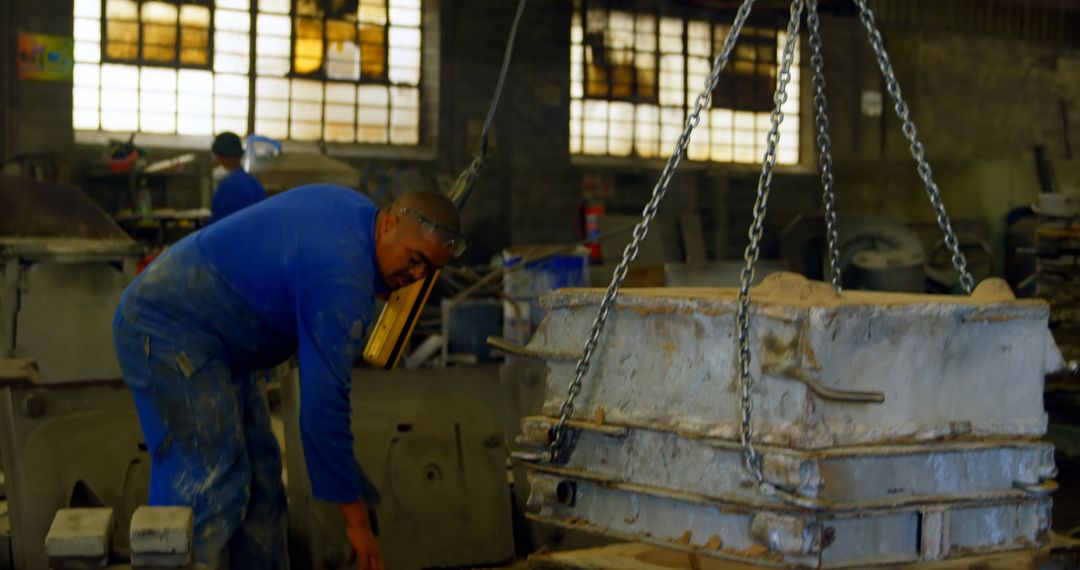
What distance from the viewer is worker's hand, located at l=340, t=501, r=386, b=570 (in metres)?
3.51

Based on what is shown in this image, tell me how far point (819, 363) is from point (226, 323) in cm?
177

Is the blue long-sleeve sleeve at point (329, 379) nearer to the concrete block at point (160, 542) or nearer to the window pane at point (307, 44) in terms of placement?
the concrete block at point (160, 542)

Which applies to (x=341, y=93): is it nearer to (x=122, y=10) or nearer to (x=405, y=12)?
(x=405, y=12)

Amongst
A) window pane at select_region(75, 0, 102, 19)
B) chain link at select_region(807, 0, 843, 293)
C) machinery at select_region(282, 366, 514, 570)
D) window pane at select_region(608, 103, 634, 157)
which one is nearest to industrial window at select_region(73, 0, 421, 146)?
window pane at select_region(75, 0, 102, 19)

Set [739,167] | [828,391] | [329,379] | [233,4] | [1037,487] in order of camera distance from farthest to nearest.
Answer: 1. [739,167]
2. [233,4]
3. [329,379]
4. [1037,487]
5. [828,391]

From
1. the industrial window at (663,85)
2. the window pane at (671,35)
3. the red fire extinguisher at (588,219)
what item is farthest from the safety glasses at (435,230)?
the window pane at (671,35)

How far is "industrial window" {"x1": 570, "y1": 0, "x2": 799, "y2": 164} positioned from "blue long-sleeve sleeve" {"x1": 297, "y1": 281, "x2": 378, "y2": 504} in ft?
35.4

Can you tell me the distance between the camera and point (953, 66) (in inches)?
639

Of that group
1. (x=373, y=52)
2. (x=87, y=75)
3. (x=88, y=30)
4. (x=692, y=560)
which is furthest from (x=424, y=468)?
(x=373, y=52)

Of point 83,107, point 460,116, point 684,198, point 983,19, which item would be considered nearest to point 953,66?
point 983,19

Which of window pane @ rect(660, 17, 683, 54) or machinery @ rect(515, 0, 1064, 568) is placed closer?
machinery @ rect(515, 0, 1064, 568)

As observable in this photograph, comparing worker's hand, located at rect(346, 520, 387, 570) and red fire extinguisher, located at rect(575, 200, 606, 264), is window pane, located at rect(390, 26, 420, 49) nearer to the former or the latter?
red fire extinguisher, located at rect(575, 200, 606, 264)

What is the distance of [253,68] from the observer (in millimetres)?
12203

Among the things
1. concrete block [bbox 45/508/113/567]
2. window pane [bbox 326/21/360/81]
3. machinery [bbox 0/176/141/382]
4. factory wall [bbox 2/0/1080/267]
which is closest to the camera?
concrete block [bbox 45/508/113/567]
